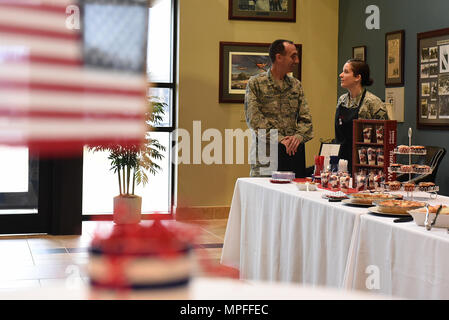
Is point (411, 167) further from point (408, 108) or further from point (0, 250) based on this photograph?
point (0, 250)

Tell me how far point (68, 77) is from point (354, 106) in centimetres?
411

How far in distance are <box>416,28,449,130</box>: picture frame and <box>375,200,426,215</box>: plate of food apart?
112 inches

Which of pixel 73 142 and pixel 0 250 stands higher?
pixel 73 142

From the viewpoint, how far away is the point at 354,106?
14.6 ft

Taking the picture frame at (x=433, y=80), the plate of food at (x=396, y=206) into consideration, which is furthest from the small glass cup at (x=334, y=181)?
the picture frame at (x=433, y=80)

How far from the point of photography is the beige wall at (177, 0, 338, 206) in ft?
23.7

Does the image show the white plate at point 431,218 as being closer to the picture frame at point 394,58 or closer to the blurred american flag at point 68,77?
the blurred american flag at point 68,77

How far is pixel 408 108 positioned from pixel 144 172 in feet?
9.25

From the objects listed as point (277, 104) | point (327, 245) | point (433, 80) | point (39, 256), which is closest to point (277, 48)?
point (277, 104)

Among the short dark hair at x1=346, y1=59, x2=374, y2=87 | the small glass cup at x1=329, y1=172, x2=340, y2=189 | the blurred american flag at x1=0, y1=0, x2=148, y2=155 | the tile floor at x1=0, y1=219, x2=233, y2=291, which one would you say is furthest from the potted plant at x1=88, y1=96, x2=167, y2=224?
the blurred american flag at x1=0, y1=0, x2=148, y2=155

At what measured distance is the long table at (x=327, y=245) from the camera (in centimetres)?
239

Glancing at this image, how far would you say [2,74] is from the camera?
17.1 inches

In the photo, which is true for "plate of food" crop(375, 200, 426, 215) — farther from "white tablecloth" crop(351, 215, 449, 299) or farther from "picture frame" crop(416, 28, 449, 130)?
"picture frame" crop(416, 28, 449, 130)
